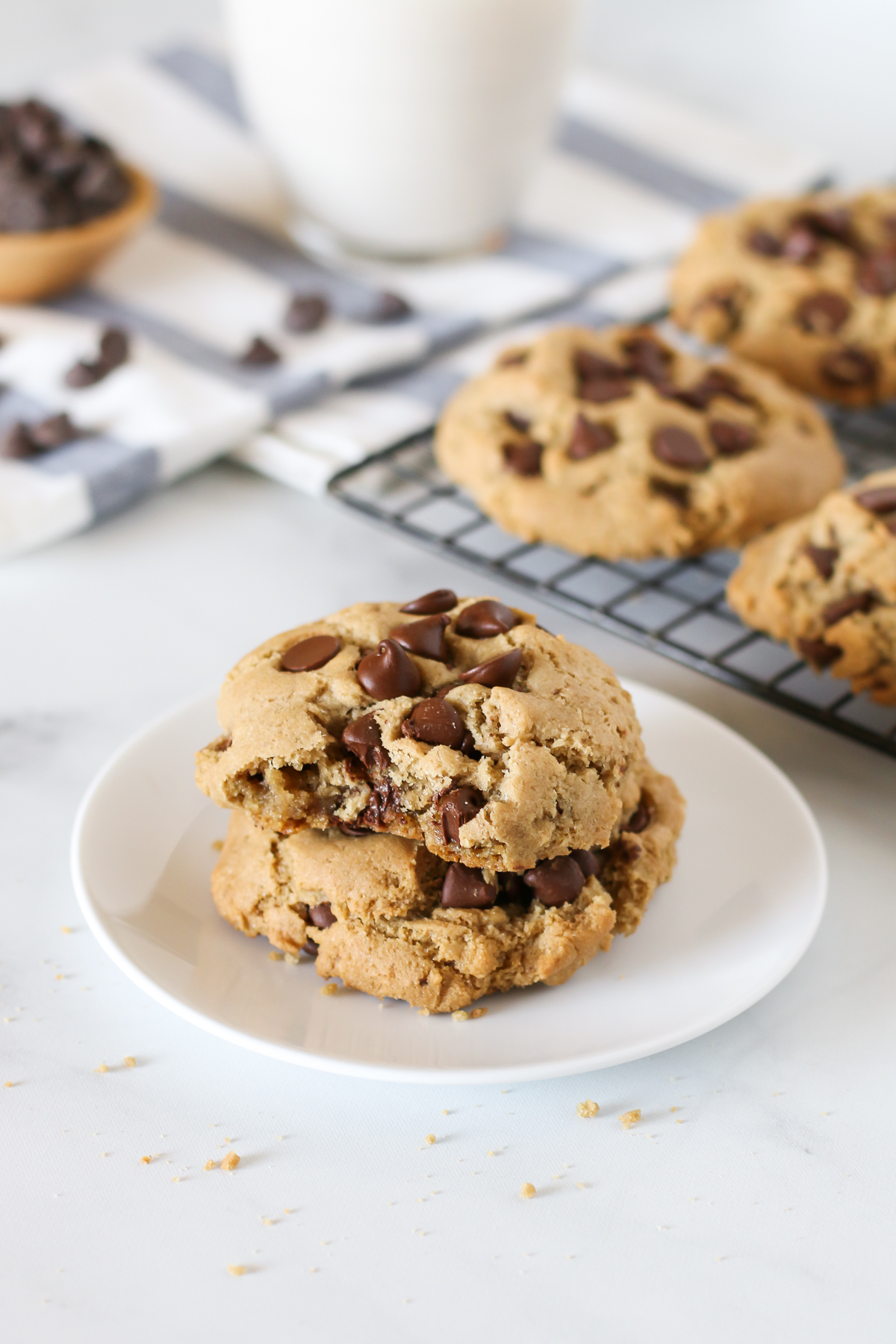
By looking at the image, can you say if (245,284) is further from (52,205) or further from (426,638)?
(426,638)

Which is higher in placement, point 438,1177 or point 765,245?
point 765,245

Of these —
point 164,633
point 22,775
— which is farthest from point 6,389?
point 22,775

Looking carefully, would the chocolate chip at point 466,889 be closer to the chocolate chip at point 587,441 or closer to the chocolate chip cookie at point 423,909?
the chocolate chip cookie at point 423,909

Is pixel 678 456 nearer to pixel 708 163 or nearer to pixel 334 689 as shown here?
pixel 334 689

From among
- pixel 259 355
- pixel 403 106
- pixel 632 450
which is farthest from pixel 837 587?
pixel 403 106

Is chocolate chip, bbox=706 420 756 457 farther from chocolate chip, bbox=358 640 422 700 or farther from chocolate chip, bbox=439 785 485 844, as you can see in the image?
chocolate chip, bbox=439 785 485 844

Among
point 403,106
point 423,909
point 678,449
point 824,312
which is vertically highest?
point 403,106
